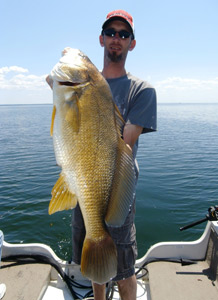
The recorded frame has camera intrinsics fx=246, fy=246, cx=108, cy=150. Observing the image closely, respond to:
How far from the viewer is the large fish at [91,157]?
1954 mm

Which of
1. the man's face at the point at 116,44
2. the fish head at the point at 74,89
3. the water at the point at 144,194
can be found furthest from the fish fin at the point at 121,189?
the water at the point at 144,194

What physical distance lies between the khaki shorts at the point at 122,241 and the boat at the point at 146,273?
1087mm

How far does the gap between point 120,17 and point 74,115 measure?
1.40 meters

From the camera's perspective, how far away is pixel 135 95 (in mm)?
2609

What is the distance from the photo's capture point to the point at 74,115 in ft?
6.38

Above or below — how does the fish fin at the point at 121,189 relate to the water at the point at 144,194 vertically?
above

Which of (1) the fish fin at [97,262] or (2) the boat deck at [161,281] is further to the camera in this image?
(2) the boat deck at [161,281]

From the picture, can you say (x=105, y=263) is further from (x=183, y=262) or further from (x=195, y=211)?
(x=195, y=211)

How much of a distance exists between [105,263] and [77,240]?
2.98 feet

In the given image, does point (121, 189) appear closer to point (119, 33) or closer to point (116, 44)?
point (116, 44)

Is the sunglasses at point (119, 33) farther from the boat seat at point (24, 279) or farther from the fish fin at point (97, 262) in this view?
the boat seat at point (24, 279)

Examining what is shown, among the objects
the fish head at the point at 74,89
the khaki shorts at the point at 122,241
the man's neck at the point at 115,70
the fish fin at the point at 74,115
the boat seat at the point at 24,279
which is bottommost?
the boat seat at the point at 24,279

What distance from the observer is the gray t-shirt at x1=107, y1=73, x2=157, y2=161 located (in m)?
2.46

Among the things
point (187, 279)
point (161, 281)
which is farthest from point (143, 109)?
point (187, 279)
